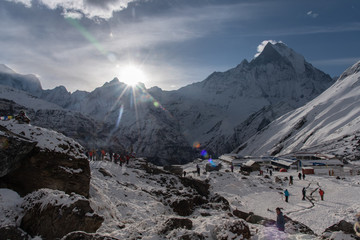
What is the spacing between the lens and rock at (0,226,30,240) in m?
8.93

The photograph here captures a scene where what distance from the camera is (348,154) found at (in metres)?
73.8

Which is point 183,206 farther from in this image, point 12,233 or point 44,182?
point 12,233

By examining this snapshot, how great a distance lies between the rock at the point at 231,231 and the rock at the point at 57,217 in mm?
4689

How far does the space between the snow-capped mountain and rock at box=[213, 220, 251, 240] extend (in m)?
77.8

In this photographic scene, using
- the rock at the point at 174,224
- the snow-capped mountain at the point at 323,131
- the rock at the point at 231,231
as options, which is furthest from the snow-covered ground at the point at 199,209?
the snow-capped mountain at the point at 323,131

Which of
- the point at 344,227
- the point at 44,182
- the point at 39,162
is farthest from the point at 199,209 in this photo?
the point at 39,162

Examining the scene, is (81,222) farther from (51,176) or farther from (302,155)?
(302,155)

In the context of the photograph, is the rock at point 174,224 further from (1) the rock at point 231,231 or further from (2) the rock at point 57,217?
(2) the rock at point 57,217

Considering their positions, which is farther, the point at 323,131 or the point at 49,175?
the point at 323,131

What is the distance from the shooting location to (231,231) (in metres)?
9.57

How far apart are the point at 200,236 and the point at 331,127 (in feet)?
359

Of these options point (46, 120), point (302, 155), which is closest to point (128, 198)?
A: point (302, 155)

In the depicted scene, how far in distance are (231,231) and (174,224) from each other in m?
2.49

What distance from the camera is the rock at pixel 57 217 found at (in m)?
9.32
